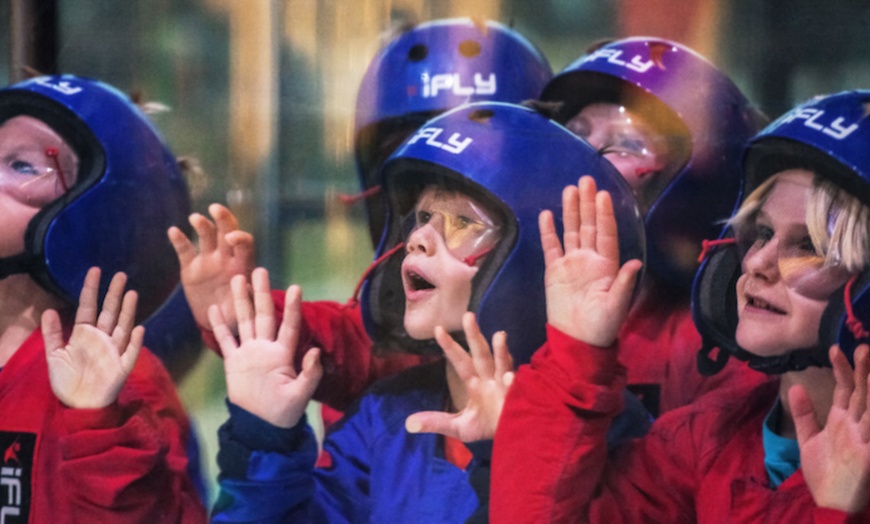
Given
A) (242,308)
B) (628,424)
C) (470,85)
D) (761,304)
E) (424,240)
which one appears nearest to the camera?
(761,304)

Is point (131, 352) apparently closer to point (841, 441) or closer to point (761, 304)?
point (761, 304)

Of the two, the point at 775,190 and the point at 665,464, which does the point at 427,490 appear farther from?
the point at 775,190

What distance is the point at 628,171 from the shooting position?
5.91 ft

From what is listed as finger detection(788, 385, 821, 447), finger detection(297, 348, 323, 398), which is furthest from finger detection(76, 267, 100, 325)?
finger detection(788, 385, 821, 447)

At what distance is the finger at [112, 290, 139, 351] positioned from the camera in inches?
77.8

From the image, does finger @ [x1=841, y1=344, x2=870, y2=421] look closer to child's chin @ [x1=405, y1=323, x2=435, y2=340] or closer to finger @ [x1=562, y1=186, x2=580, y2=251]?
finger @ [x1=562, y1=186, x2=580, y2=251]

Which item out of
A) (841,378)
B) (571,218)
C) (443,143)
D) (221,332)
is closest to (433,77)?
(443,143)

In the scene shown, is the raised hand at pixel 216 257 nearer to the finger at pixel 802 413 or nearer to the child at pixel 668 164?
the child at pixel 668 164

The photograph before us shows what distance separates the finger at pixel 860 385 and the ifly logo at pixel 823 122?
11.8 inches

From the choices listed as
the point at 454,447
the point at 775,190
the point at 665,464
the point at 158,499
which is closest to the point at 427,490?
the point at 454,447

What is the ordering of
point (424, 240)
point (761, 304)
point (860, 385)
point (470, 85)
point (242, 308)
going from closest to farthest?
point (860, 385) < point (761, 304) < point (424, 240) < point (242, 308) < point (470, 85)

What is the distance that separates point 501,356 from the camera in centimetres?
166

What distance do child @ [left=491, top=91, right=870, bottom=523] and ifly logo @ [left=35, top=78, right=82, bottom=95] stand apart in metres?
1.01

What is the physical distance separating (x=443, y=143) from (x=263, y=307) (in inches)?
17.4
